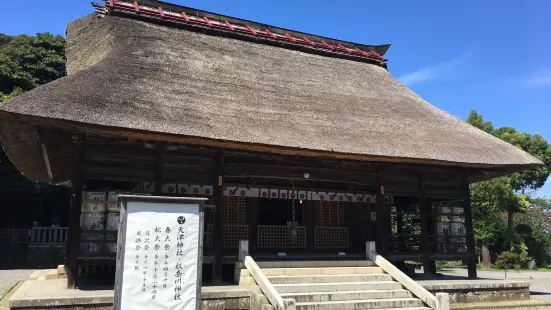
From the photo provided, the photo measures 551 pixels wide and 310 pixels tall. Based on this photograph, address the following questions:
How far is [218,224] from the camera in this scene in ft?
33.5

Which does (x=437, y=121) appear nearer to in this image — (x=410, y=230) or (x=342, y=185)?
(x=342, y=185)

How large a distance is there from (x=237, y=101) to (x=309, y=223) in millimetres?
4712

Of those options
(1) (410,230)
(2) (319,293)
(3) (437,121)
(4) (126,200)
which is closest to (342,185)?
(3) (437,121)

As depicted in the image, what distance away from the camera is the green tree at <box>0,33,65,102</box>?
82.4 ft

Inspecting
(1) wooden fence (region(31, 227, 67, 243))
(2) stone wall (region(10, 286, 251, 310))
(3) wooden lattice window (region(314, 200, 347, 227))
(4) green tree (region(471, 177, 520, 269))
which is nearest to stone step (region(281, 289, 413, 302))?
(2) stone wall (region(10, 286, 251, 310))

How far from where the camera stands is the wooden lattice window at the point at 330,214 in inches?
539

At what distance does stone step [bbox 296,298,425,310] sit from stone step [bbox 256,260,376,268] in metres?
1.78

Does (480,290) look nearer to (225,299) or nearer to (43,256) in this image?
(225,299)

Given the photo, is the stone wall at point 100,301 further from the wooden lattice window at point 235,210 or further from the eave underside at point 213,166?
the wooden lattice window at point 235,210

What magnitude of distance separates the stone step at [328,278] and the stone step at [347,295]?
2.32ft

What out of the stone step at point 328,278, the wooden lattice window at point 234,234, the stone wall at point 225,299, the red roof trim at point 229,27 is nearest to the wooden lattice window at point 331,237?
the wooden lattice window at point 234,234

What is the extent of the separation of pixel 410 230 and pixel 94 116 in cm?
1980

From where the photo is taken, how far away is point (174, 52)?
41.7ft

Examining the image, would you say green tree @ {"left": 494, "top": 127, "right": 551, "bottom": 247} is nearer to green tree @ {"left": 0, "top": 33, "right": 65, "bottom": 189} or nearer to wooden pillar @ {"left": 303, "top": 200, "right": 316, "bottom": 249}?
wooden pillar @ {"left": 303, "top": 200, "right": 316, "bottom": 249}
